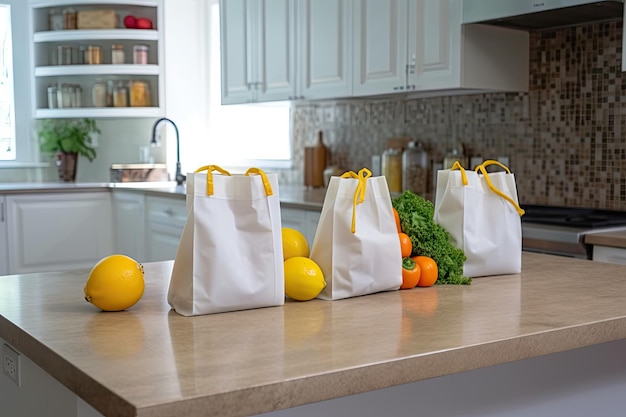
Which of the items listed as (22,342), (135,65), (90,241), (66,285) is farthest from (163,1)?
(22,342)

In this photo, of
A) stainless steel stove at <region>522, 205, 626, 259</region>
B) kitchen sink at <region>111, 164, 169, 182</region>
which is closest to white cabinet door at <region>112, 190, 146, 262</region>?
kitchen sink at <region>111, 164, 169, 182</region>

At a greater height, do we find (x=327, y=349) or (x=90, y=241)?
(x=327, y=349)

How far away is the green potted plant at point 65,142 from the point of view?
5.36 meters

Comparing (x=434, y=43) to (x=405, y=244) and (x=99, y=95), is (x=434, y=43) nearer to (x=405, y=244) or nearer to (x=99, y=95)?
(x=405, y=244)

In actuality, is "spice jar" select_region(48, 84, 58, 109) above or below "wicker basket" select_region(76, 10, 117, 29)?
below

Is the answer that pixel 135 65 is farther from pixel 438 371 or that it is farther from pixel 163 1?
pixel 438 371

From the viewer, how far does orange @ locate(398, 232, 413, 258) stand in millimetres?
1527

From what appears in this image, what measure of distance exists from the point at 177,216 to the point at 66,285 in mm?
2876

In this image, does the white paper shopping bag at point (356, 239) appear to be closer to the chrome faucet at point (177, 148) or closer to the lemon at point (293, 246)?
the lemon at point (293, 246)

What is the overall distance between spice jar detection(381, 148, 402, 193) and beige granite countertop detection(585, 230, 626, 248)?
147cm

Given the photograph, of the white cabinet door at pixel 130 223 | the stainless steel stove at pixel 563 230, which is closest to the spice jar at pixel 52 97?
the white cabinet door at pixel 130 223

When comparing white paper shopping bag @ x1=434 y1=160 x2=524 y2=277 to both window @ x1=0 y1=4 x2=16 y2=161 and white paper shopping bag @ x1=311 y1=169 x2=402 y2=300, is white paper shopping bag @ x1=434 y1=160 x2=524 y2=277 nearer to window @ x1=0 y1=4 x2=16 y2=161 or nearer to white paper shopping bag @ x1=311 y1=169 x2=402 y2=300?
white paper shopping bag @ x1=311 y1=169 x2=402 y2=300

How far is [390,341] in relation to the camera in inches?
44.6

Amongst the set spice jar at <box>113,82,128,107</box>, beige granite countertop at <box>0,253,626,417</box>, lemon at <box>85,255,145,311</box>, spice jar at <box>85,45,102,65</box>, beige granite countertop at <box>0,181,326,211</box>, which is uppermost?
spice jar at <box>85,45,102,65</box>
